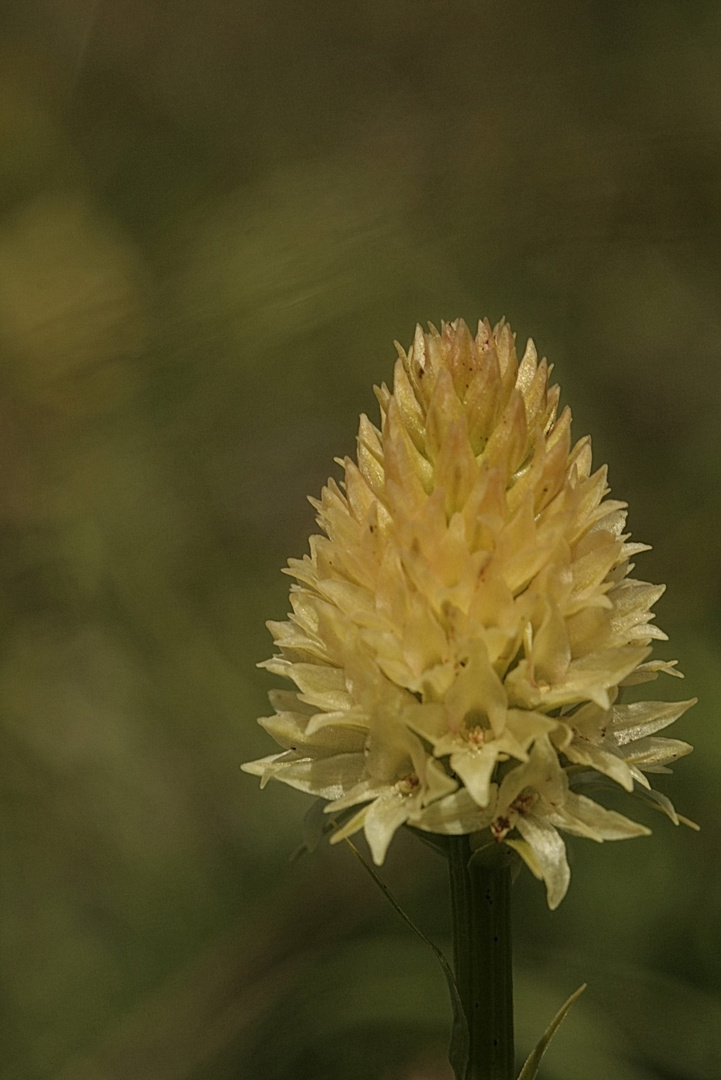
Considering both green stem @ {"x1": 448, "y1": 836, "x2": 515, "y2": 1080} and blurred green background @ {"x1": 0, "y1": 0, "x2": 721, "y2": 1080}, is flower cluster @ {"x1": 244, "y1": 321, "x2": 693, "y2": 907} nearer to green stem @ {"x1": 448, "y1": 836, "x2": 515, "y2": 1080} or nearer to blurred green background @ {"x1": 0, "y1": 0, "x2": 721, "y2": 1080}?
green stem @ {"x1": 448, "y1": 836, "x2": 515, "y2": 1080}

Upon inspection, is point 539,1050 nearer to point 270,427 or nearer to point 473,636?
point 473,636

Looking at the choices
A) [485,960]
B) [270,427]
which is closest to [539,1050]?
[485,960]

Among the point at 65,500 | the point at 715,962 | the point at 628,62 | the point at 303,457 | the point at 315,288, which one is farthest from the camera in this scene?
the point at 628,62

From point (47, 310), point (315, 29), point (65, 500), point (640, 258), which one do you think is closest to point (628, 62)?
point (640, 258)

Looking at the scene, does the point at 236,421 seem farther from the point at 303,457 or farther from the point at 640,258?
the point at 640,258

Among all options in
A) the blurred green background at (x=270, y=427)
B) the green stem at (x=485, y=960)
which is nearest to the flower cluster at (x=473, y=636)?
the green stem at (x=485, y=960)

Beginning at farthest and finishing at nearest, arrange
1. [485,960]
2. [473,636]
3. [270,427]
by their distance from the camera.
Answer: [270,427] → [485,960] → [473,636]
